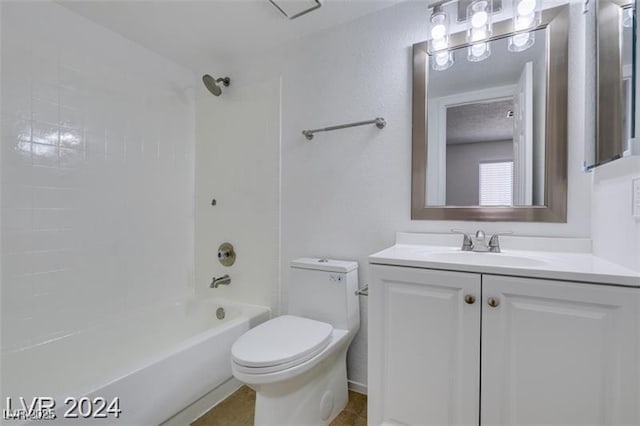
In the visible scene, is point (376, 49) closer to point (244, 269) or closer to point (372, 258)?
point (372, 258)

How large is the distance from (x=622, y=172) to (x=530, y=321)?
59 centimetres

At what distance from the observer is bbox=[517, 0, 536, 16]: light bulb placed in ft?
4.27

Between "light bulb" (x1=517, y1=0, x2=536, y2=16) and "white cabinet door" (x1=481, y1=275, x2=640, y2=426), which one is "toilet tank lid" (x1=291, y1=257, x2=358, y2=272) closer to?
"white cabinet door" (x1=481, y1=275, x2=640, y2=426)

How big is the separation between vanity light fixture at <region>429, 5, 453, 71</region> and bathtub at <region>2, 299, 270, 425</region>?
5.80 ft

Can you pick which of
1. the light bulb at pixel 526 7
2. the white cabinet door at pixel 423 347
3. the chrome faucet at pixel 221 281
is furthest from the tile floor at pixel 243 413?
the light bulb at pixel 526 7

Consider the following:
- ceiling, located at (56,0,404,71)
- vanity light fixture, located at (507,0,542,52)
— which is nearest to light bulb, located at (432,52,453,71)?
vanity light fixture, located at (507,0,542,52)

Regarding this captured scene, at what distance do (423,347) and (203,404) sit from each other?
4.01 ft

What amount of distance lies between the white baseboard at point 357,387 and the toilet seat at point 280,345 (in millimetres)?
506

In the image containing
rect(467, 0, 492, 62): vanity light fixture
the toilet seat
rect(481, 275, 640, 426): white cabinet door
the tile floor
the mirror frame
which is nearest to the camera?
rect(481, 275, 640, 426): white cabinet door

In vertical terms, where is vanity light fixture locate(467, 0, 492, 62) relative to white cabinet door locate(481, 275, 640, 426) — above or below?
above

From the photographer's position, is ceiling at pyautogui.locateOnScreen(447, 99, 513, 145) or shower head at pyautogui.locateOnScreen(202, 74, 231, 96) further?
shower head at pyautogui.locateOnScreen(202, 74, 231, 96)

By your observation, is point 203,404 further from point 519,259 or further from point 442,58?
point 442,58

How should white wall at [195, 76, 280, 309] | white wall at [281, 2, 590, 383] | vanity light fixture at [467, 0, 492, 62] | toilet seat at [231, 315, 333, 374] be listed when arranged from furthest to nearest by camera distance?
white wall at [195, 76, 280, 309] < white wall at [281, 2, 590, 383] < vanity light fixture at [467, 0, 492, 62] < toilet seat at [231, 315, 333, 374]

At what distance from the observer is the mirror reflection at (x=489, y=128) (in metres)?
1.35
